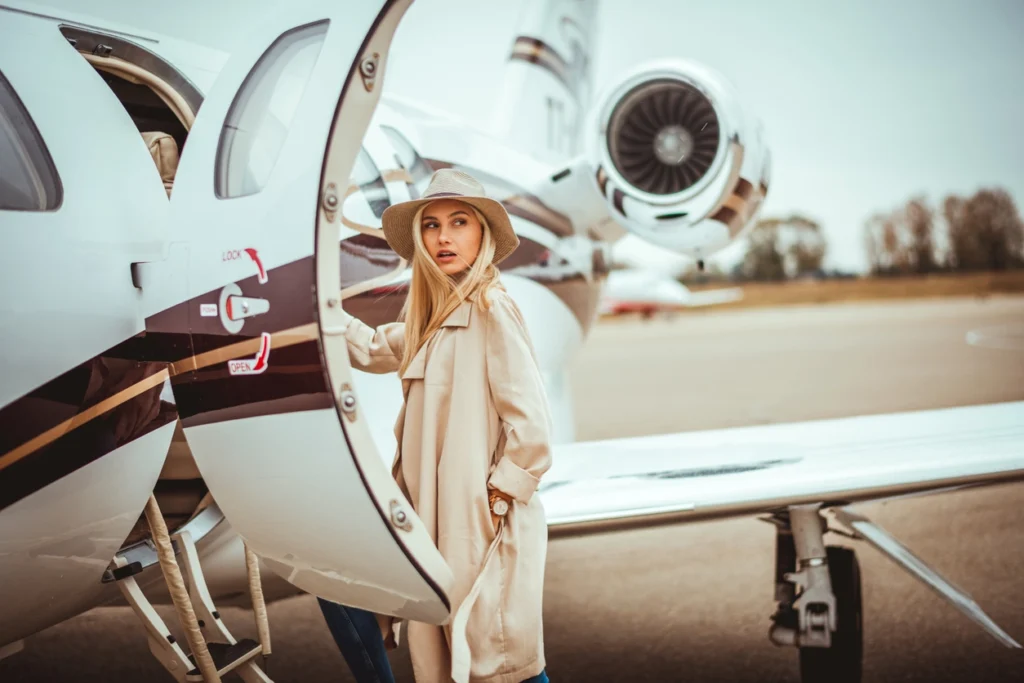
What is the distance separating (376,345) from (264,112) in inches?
31.2

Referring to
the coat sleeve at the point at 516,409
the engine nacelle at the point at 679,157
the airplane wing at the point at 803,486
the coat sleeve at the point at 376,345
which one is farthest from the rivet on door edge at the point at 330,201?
the engine nacelle at the point at 679,157

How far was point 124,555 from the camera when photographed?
8.96ft

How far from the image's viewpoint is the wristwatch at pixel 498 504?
234cm

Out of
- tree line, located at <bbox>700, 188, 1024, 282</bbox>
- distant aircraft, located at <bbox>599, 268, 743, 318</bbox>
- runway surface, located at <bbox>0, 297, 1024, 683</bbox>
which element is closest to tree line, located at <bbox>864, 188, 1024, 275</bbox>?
tree line, located at <bbox>700, 188, 1024, 282</bbox>

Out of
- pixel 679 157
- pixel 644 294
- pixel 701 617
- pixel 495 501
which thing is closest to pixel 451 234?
pixel 495 501

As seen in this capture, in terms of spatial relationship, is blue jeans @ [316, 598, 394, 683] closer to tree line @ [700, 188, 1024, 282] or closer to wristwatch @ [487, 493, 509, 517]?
wristwatch @ [487, 493, 509, 517]

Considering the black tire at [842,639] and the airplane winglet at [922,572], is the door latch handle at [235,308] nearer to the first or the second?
the airplane winglet at [922,572]

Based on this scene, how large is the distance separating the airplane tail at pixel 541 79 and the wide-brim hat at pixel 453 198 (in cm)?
422

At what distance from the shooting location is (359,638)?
A: 9.04ft

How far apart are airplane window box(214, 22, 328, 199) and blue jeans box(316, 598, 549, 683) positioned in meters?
1.28

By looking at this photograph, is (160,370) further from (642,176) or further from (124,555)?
(642,176)

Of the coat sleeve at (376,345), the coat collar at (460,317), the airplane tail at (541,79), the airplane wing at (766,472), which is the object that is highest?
the airplane tail at (541,79)

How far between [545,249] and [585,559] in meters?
2.26

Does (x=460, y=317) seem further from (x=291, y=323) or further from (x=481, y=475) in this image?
(x=291, y=323)
